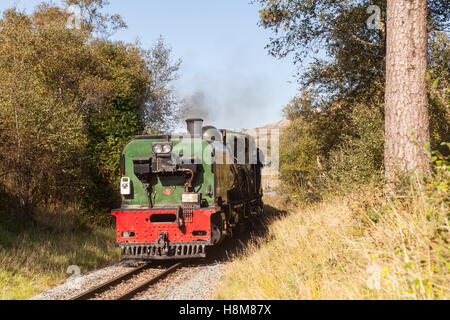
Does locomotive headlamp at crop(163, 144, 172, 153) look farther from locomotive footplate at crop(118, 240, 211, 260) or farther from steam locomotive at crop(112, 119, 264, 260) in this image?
locomotive footplate at crop(118, 240, 211, 260)

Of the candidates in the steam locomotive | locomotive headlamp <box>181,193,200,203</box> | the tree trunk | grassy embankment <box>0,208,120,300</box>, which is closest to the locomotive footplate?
the steam locomotive

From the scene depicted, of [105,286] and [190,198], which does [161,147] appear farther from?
[105,286]

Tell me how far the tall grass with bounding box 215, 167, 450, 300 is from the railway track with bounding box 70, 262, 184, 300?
1441mm

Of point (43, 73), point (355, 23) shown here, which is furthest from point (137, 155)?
point (355, 23)

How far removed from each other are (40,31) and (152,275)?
11.6 meters

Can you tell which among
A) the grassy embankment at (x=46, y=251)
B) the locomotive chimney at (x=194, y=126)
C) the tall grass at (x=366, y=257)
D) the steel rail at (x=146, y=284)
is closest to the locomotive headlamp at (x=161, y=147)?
the locomotive chimney at (x=194, y=126)

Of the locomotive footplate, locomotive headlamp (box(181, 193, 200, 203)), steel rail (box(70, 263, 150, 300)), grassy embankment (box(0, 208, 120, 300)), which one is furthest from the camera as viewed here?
locomotive headlamp (box(181, 193, 200, 203))

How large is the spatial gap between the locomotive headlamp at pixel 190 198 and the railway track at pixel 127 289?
1437 millimetres

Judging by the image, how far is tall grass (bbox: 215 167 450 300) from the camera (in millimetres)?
3814

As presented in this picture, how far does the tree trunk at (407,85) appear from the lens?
6.20m

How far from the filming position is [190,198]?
8.18 metres

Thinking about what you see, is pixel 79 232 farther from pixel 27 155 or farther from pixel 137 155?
pixel 137 155

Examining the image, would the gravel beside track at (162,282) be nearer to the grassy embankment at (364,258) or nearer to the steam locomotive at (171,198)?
the steam locomotive at (171,198)

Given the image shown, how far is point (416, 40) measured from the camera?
20.8 feet
